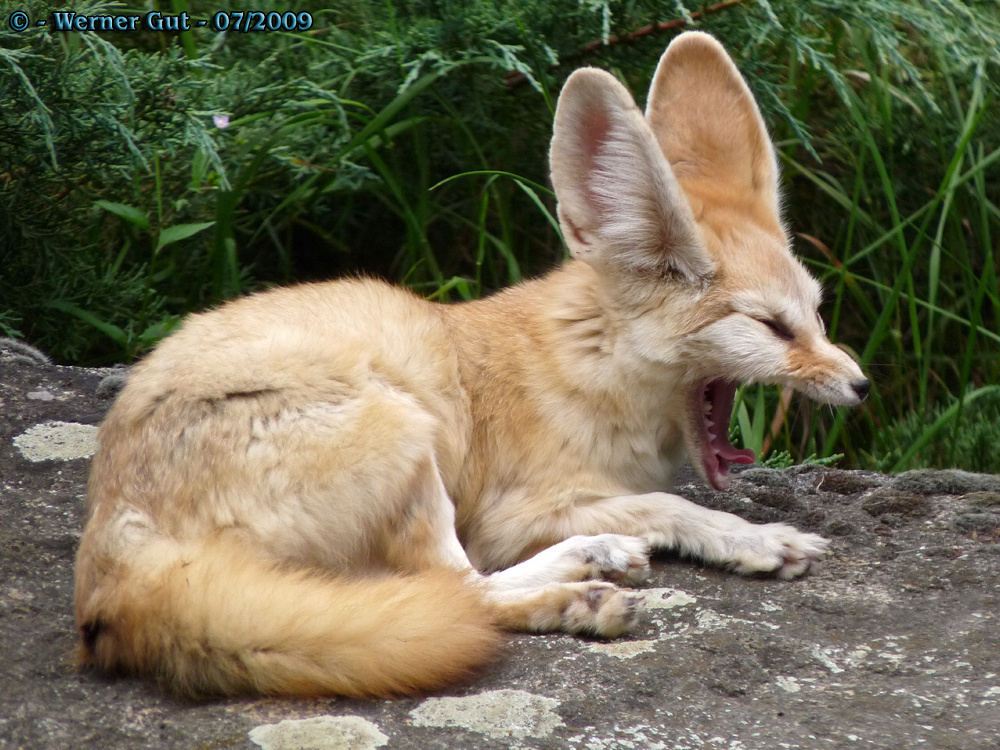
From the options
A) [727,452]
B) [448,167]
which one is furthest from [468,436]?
[448,167]

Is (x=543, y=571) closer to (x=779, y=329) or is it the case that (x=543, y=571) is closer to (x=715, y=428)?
(x=715, y=428)

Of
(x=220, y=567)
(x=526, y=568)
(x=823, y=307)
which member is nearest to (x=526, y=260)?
(x=823, y=307)

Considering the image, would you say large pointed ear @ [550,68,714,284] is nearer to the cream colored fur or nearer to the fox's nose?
the cream colored fur

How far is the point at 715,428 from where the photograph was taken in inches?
132

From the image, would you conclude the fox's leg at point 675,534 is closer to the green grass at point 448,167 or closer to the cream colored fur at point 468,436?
the cream colored fur at point 468,436

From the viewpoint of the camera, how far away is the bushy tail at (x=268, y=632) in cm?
231

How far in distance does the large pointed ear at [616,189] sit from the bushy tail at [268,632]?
1.15 m

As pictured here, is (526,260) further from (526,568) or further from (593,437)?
(526,568)

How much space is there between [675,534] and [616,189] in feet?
3.07

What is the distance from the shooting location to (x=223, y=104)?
4.84 metres

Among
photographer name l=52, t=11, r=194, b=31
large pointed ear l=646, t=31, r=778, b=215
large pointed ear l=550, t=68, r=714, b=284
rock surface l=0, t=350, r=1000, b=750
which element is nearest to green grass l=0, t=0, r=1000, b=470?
photographer name l=52, t=11, r=194, b=31

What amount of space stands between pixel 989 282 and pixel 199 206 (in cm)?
347

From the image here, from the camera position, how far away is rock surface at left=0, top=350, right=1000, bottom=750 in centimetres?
222

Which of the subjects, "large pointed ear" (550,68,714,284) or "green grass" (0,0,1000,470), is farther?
"green grass" (0,0,1000,470)
